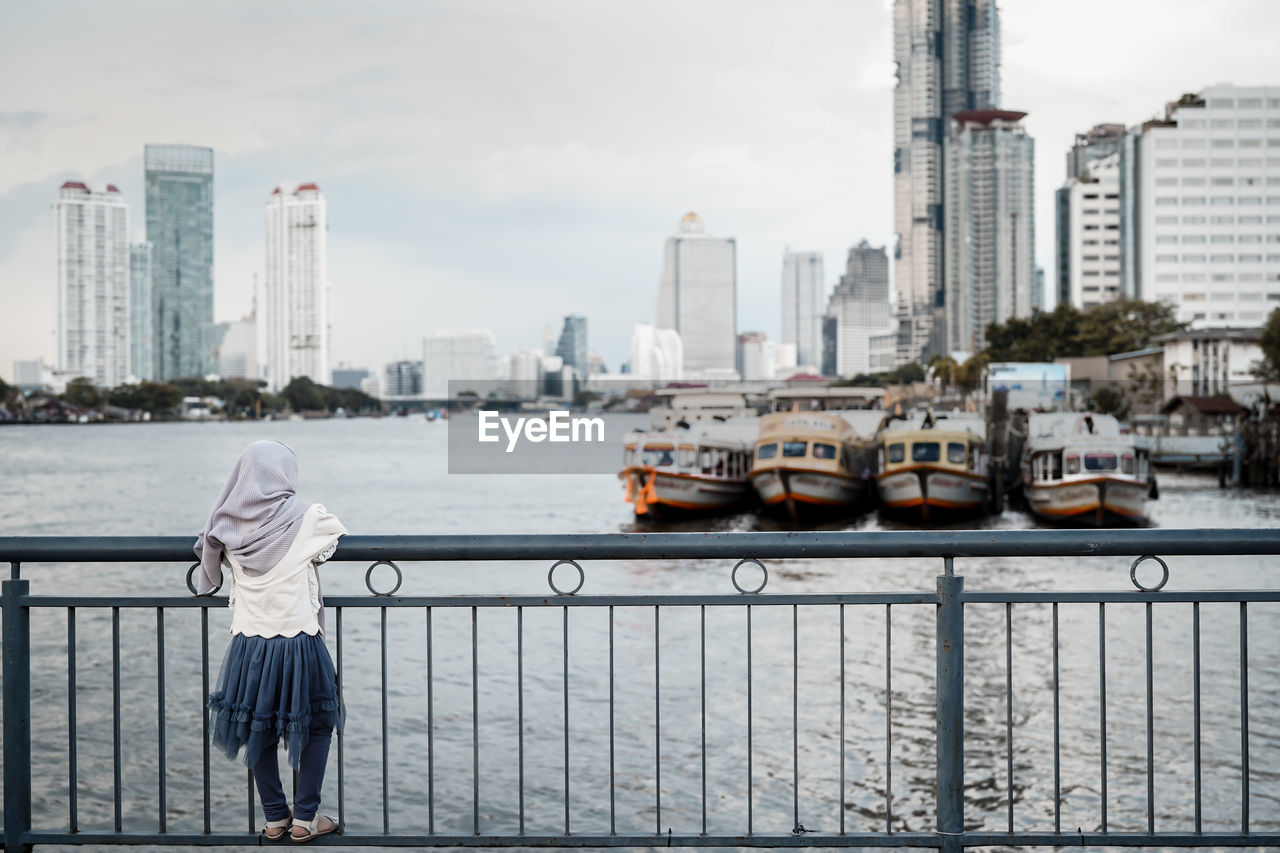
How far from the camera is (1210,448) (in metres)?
69.3

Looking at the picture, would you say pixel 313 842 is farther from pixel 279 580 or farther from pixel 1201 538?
pixel 1201 538

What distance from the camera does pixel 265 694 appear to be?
444 centimetres

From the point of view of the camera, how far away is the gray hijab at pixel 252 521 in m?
4.41

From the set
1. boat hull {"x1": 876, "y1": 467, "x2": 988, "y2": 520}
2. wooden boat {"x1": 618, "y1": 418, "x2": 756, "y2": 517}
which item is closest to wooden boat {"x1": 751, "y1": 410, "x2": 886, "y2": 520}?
boat hull {"x1": 876, "y1": 467, "x2": 988, "y2": 520}

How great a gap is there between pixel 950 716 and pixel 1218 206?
7041 inches

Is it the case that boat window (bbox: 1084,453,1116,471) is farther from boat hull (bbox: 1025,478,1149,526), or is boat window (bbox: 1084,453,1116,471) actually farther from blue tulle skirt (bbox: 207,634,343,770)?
blue tulle skirt (bbox: 207,634,343,770)

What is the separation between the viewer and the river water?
34.6 feet

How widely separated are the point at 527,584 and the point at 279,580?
23.2m

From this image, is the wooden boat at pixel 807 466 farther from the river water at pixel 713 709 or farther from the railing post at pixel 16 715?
the railing post at pixel 16 715

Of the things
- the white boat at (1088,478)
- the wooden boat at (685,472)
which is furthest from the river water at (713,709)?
the wooden boat at (685,472)

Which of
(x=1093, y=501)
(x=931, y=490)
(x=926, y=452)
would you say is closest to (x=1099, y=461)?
(x=1093, y=501)

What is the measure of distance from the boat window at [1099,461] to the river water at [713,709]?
11.2m

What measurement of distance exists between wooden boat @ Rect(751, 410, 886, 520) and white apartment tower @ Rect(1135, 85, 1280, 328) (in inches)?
5317

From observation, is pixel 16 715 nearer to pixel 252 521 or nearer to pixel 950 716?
pixel 252 521
